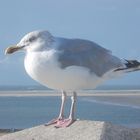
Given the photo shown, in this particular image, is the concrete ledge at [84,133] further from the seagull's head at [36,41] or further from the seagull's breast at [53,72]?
the seagull's head at [36,41]

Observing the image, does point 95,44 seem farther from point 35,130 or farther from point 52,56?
point 35,130

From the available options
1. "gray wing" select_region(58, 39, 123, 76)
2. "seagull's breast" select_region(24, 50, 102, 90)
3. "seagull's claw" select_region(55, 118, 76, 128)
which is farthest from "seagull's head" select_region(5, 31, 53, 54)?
"seagull's claw" select_region(55, 118, 76, 128)

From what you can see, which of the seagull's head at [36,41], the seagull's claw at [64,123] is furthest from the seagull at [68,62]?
the seagull's claw at [64,123]

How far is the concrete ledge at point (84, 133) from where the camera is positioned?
12367 mm

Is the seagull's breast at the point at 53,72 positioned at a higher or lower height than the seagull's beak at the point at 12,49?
lower

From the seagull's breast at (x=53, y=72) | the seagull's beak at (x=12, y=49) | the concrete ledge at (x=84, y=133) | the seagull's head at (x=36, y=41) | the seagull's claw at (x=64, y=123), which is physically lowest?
the concrete ledge at (x=84, y=133)

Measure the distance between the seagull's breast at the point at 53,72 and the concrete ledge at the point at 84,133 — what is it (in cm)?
111

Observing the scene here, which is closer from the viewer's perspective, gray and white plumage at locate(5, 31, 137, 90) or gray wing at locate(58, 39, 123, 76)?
gray and white plumage at locate(5, 31, 137, 90)

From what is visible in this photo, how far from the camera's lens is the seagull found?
11398 millimetres

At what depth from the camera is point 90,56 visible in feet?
38.9

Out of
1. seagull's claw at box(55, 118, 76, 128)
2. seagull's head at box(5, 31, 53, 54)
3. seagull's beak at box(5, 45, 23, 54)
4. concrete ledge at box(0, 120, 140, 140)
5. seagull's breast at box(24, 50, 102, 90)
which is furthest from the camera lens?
seagull's claw at box(55, 118, 76, 128)

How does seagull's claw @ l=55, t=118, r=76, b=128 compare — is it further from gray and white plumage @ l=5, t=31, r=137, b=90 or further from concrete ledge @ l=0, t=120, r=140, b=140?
gray and white plumage @ l=5, t=31, r=137, b=90

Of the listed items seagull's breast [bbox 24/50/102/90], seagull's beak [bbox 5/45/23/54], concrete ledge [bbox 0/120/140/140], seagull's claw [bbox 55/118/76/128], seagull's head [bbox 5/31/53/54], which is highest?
seagull's head [bbox 5/31/53/54]

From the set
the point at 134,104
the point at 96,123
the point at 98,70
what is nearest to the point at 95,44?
the point at 98,70
